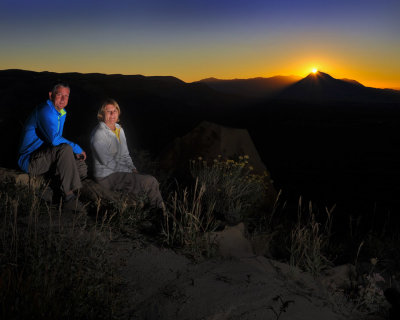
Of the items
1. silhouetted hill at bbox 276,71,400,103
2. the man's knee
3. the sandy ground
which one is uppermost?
silhouetted hill at bbox 276,71,400,103

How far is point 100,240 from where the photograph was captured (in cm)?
368

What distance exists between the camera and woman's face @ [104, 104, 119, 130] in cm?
507

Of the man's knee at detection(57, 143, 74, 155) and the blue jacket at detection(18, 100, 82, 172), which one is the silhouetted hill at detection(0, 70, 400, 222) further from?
the man's knee at detection(57, 143, 74, 155)

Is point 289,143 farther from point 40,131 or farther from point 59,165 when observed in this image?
point 59,165

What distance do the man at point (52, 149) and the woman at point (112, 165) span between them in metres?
0.30

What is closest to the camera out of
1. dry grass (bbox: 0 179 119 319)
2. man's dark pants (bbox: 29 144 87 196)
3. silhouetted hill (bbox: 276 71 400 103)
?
dry grass (bbox: 0 179 119 319)

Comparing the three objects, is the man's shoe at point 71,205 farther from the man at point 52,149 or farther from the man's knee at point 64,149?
the man's knee at point 64,149

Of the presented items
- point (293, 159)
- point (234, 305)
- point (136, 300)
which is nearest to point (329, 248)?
point (234, 305)

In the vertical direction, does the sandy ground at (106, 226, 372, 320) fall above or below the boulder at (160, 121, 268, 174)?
below

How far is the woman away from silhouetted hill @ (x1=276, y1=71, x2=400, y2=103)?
522ft

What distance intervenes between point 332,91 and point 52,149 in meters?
187

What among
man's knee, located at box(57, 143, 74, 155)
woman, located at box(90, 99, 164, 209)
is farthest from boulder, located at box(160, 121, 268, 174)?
man's knee, located at box(57, 143, 74, 155)

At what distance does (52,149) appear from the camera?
489 centimetres

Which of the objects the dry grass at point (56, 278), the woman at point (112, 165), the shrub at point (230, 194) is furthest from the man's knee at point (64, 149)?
the shrub at point (230, 194)
